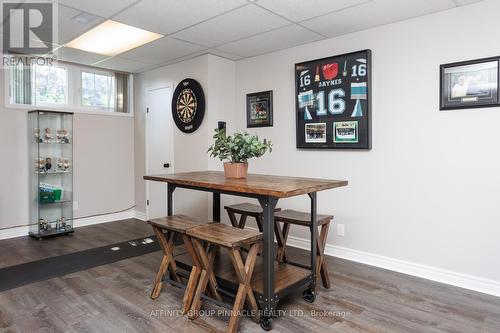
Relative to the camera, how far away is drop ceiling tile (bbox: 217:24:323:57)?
3467mm

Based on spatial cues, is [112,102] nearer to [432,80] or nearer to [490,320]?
[432,80]

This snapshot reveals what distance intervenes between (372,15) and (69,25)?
2.88 m

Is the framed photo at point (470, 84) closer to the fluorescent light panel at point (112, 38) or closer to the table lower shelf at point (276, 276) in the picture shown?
the table lower shelf at point (276, 276)

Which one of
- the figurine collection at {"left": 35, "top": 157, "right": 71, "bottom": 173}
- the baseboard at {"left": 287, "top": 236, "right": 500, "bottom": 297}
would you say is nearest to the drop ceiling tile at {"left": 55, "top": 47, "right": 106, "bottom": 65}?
the figurine collection at {"left": 35, "top": 157, "right": 71, "bottom": 173}

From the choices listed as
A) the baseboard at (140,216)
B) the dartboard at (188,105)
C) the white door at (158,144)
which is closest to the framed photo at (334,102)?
the dartboard at (188,105)

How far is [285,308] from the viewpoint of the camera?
98.0 inches

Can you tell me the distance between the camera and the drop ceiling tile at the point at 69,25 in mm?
2980

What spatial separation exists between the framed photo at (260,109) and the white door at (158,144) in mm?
1243

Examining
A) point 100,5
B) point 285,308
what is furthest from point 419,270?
point 100,5

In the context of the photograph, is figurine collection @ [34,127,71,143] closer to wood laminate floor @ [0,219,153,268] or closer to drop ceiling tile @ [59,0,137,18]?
wood laminate floor @ [0,219,153,268]

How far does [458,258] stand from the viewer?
2.91m

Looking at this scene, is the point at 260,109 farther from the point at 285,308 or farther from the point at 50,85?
the point at 50,85

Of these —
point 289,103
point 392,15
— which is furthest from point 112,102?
point 392,15

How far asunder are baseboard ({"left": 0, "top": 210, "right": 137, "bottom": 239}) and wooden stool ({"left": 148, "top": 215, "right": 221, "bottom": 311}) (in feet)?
9.37
